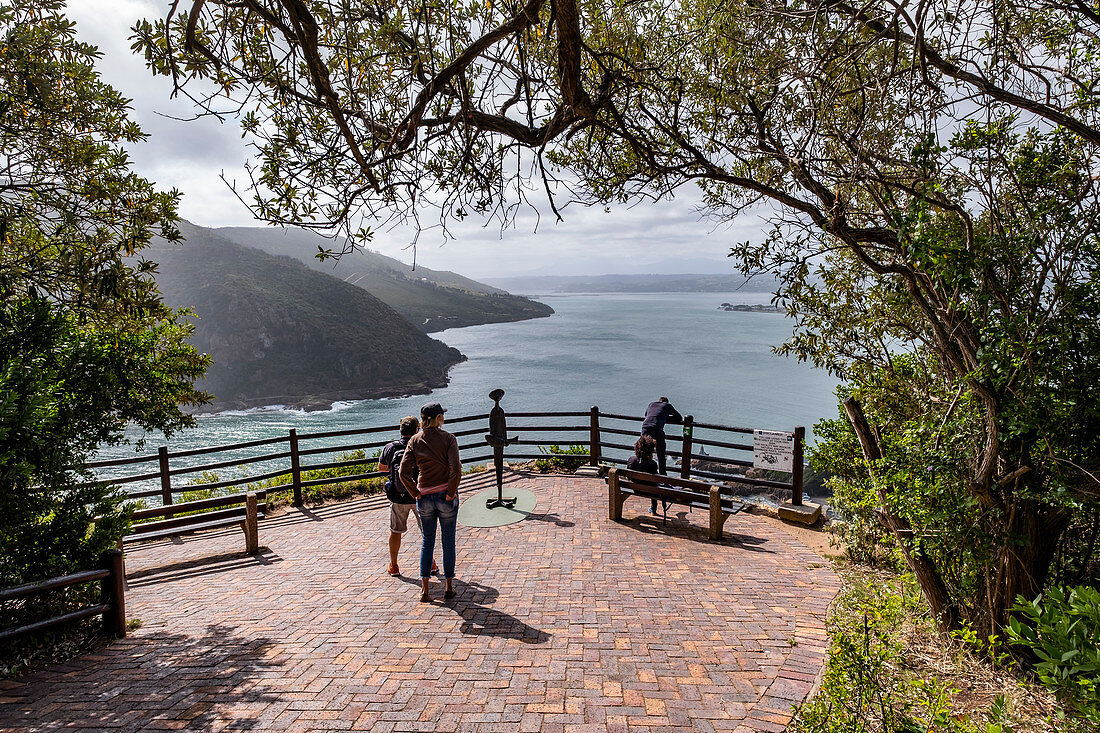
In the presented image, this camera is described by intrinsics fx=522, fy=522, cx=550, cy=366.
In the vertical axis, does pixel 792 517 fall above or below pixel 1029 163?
below

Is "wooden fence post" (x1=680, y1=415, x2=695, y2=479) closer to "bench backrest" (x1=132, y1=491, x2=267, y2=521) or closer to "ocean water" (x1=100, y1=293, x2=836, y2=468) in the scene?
"bench backrest" (x1=132, y1=491, x2=267, y2=521)

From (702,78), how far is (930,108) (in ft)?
6.47

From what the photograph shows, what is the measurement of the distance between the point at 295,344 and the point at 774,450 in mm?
93991

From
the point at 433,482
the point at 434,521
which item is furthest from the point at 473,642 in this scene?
the point at 433,482

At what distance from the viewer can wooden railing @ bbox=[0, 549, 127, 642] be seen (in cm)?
398

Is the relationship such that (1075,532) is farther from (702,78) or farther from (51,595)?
(51,595)

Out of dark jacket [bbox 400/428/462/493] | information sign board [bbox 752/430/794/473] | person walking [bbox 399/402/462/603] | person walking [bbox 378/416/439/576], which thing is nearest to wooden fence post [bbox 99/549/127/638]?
person walking [bbox 378/416/439/576]

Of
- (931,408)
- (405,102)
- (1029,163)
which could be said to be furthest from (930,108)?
(405,102)

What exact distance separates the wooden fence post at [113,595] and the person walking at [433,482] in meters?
2.49

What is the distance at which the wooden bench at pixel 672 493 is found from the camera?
263 inches

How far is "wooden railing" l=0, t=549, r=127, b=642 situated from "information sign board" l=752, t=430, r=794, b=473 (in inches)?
305

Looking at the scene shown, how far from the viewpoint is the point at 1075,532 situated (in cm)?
351

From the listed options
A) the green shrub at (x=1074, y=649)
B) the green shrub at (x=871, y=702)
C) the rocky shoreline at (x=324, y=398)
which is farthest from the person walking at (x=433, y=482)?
the rocky shoreline at (x=324, y=398)

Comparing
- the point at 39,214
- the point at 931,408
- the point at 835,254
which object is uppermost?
the point at 39,214
